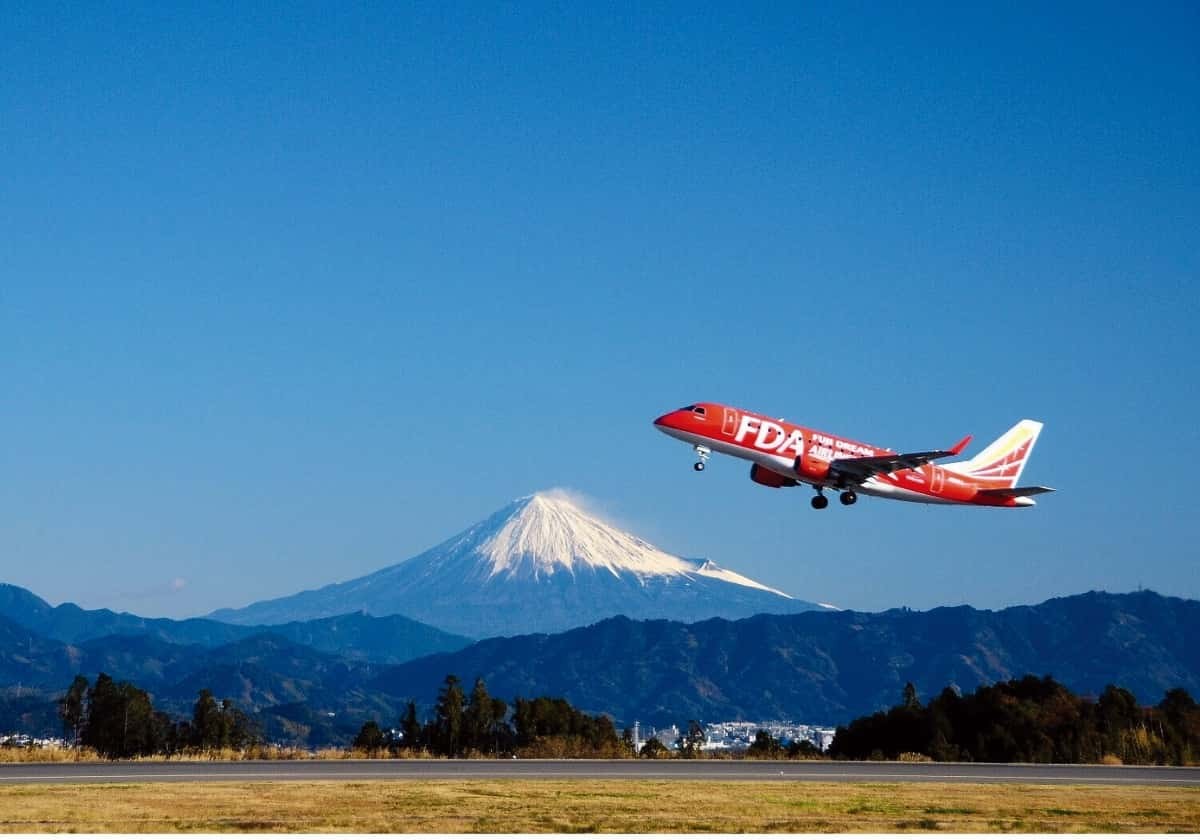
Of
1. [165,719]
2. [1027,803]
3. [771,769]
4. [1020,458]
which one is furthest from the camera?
[165,719]

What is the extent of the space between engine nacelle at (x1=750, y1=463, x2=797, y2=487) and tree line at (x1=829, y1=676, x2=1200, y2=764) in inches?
517

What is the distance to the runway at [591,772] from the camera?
5281 cm

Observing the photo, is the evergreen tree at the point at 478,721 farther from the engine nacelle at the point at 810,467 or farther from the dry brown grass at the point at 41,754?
the engine nacelle at the point at 810,467

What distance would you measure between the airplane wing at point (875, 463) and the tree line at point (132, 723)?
102 feet

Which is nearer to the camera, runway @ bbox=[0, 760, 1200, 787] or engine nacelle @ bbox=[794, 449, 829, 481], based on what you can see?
runway @ bbox=[0, 760, 1200, 787]

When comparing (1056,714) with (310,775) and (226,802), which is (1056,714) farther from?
Result: (226,802)

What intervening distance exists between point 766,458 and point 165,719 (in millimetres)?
46726

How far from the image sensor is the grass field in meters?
39.8

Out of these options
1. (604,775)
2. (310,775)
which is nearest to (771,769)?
(604,775)

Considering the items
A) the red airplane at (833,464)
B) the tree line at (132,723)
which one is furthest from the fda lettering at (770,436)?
the tree line at (132,723)

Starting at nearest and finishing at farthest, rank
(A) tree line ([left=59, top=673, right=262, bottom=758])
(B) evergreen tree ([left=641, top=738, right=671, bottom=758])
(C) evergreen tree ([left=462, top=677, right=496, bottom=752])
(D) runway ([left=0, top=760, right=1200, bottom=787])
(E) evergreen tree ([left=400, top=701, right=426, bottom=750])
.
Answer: (D) runway ([left=0, top=760, right=1200, bottom=787])
(E) evergreen tree ([left=400, top=701, right=426, bottom=750])
(B) evergreen tree ([left=641, top=738, right=671, bottom=758])
(C) evergreen tree ([left=462, top=677, right=496, bottom=752])
(A) tree line ([left=59, top=673, right=262, bottom=758])

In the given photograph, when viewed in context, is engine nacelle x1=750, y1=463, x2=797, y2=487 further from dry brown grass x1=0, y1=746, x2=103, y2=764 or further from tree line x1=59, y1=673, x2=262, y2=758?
dry brown grass x1=0, y1=746, x2=103, y2=764

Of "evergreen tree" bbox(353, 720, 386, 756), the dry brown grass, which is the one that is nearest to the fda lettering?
"evergreen tree" bbox(353, 720, 386, 756)

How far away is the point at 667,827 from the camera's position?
3994 cm
